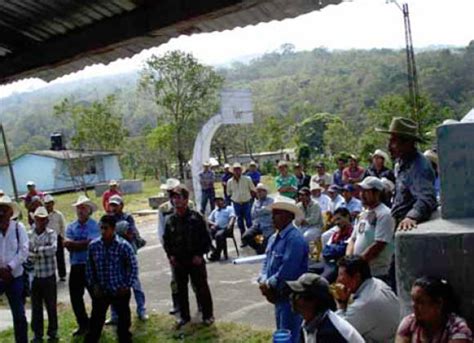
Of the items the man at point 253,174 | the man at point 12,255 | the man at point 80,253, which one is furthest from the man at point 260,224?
the man at point 12,255

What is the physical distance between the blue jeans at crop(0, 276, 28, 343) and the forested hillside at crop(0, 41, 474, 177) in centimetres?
571

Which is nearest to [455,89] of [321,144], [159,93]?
[321,144]

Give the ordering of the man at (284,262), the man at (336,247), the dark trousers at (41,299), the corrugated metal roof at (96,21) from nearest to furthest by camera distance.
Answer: the corrugated metal roof at (96,21), the man at (284,262), the man at (336,247), the dark trousers at (41,299)

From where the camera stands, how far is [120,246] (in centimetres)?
691

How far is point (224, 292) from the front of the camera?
9484mm

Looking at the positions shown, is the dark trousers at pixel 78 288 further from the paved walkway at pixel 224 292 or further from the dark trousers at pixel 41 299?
the paved walkway at pixel 224 292

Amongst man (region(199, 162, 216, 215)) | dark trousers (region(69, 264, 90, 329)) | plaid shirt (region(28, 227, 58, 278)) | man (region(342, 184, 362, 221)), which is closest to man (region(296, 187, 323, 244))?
man (region(342, 184, 362, 221))

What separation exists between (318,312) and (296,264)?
177cm

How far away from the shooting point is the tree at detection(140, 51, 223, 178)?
36.2 m

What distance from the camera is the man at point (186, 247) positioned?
24.8ft

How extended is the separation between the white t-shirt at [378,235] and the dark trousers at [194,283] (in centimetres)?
255

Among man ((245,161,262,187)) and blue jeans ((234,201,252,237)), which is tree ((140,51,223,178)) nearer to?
man ((245,161,262,187))

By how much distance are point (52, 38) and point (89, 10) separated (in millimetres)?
522

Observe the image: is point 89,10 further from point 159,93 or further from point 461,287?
point 159,93
